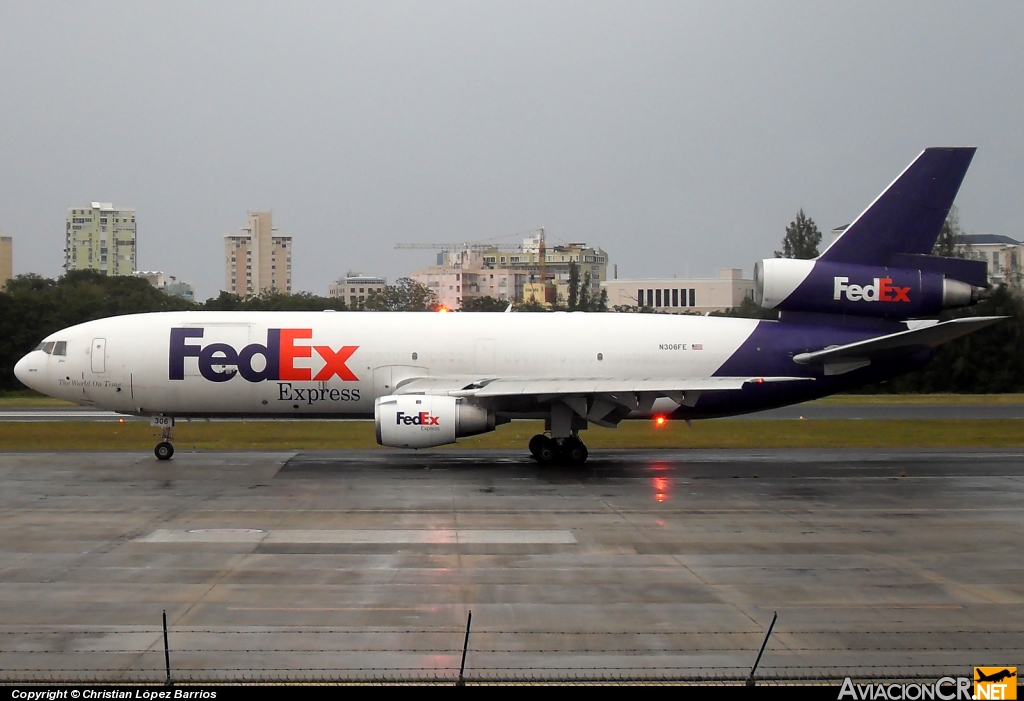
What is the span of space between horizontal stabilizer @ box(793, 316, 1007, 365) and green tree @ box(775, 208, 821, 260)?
61835 mm

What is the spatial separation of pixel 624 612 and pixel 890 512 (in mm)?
10557

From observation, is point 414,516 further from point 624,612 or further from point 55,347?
point 55,347

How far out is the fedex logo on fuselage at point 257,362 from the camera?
28.3 metres

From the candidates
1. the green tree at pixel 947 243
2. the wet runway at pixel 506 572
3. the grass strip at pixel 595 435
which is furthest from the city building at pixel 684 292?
the wet runway at pixel 506 572

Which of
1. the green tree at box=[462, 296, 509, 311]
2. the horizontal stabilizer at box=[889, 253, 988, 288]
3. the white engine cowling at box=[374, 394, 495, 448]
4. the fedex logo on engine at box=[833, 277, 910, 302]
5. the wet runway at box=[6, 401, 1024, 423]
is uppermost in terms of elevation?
the green tree at box=[462, 296, 509, 311]

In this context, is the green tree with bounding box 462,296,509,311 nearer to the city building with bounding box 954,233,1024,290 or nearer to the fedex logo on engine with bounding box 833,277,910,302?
the city building with bounding box 954,233,1024,290

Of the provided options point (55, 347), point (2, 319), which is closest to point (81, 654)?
point (55, 347)

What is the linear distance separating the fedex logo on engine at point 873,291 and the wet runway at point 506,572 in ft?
17.5

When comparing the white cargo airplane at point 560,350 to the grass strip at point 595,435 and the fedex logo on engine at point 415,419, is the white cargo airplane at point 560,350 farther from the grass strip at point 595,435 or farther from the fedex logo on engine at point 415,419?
the grass strip at point 595,435

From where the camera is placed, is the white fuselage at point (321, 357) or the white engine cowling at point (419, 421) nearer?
the white engine cowling at point (419, 421)

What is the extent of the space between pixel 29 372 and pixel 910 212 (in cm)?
2702

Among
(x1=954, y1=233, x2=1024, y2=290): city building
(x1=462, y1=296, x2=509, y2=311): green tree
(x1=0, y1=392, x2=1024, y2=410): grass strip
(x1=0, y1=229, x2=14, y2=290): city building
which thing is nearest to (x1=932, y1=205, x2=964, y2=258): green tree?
(x1=954, y1=233, x2=1024, y2=290): city building

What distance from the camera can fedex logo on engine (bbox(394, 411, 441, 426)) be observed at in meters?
25.8

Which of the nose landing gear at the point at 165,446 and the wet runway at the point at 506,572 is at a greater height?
the nose landing gear at the point at 165,446
